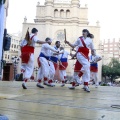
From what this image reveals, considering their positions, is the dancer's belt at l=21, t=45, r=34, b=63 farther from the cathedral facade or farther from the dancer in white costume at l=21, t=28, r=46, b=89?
the cathedral facade

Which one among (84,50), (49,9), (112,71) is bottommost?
(84,50)

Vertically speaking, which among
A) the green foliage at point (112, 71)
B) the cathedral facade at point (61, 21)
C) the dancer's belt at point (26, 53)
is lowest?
the dancer's belt at point (26, 53)

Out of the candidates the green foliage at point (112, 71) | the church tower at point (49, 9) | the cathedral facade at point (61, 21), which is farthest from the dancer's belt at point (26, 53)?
the green foliage at point (112, 71)

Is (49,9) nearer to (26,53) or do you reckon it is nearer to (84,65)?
(26,53)

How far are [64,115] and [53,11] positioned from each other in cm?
5197

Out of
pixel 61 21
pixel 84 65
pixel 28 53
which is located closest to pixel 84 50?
pixel 84 65

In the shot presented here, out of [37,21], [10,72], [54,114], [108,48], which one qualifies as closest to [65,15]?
[37,21]

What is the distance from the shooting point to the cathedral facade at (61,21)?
5156 cm

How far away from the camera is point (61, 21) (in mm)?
52531

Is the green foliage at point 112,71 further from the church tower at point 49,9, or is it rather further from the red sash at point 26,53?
the red sash at point 26,53

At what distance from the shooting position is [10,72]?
16.2 m

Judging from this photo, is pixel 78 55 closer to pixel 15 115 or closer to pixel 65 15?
pixel 15 115

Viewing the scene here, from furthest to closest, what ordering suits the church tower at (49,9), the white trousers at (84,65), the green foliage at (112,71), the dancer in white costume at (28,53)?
1. the green foliage at (112,71)
2. the church tower at (49,9)
3. the dancer in white costume at (28,53)
4. the white trousers at (84,65)

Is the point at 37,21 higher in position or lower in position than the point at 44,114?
higher
